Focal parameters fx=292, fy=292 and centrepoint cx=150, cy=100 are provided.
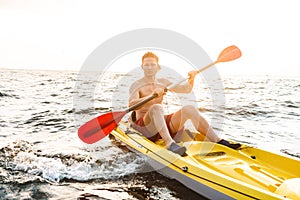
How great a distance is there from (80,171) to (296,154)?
4.26 metres

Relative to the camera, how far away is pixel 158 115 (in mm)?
4285

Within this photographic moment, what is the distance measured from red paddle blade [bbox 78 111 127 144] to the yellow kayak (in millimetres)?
589

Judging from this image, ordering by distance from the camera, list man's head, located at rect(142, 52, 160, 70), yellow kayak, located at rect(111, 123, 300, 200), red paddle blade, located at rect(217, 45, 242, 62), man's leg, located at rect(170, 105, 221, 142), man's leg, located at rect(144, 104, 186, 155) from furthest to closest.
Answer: red paddle blade, located at rect(217, 45, 242, 62) < man's head, located at rect(142, 52, 160, 70) < man's leg, located at rect(170, 105, 221, 142) < man's leg, located at rect(144, 104, 186, 155) < yellow kayak, located at rect(111, 123, 300, 200)

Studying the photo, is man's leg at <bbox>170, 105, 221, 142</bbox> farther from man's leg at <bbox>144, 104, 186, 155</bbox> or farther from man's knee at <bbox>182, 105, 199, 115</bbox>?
man's leg at <bbox>144, 104, 186, 155</bbox>

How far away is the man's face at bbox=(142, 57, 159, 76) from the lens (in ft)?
15.6

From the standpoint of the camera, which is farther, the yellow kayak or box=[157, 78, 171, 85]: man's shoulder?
box=[157, 78, 171, 85]: man's shoulder

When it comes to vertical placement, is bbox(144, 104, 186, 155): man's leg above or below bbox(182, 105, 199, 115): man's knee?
below

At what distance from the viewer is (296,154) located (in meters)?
5.88

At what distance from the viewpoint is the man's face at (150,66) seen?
4.77m

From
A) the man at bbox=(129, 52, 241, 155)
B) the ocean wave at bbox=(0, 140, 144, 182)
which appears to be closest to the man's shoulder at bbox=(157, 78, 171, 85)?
the man at bbox=(129, 52, 241, 155)

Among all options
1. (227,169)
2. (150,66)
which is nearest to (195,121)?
(227,169)

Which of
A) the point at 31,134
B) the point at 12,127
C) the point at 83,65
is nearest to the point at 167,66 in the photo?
the point at 83,65

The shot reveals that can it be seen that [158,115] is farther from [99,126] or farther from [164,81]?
[99,126]

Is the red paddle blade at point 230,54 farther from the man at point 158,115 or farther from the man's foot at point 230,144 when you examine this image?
the man's foot at point 230,144
